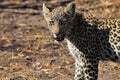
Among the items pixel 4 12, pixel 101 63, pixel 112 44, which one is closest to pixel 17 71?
pixel 101 63

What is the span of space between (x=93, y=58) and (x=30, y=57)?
2.81 metres

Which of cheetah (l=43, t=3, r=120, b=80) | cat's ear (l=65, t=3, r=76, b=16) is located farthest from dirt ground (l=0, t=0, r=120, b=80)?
cat's ear (l=65, t=3, r=76, b=16)

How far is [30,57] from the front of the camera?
36.6ft

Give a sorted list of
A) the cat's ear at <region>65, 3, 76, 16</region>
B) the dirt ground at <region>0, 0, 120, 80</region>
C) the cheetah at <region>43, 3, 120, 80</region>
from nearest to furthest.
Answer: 1. the cat's ear at <region>65, 3, 76, 16</region>
2. the cheetah at <region>43, 3, 120, 80</region>
3. the dirt ground at <region>0, 0, 120, 80</region>

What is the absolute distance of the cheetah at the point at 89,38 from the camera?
862cm

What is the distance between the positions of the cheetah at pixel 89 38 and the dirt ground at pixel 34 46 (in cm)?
117

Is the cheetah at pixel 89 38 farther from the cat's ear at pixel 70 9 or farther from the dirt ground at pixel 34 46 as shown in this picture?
the dirt ground at pixel 34 46

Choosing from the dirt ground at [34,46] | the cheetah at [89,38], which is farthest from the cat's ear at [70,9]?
the dirt ground at [34,46]

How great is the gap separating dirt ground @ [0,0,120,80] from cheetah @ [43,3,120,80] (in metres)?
1.17

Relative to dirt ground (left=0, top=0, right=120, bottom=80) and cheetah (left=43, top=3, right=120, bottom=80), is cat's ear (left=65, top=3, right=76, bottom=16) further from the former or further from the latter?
dirt ground (left=0, top=0, right=120, bottom=80)

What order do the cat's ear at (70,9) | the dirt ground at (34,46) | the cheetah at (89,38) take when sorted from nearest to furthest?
the cat's ear at (70,9)
the cheetah at (89,38)
the dirt ground at (34,46)

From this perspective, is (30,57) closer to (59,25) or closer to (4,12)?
(59,25)

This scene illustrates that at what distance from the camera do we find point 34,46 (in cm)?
1191

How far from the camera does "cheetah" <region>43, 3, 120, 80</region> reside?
862 centimetres
